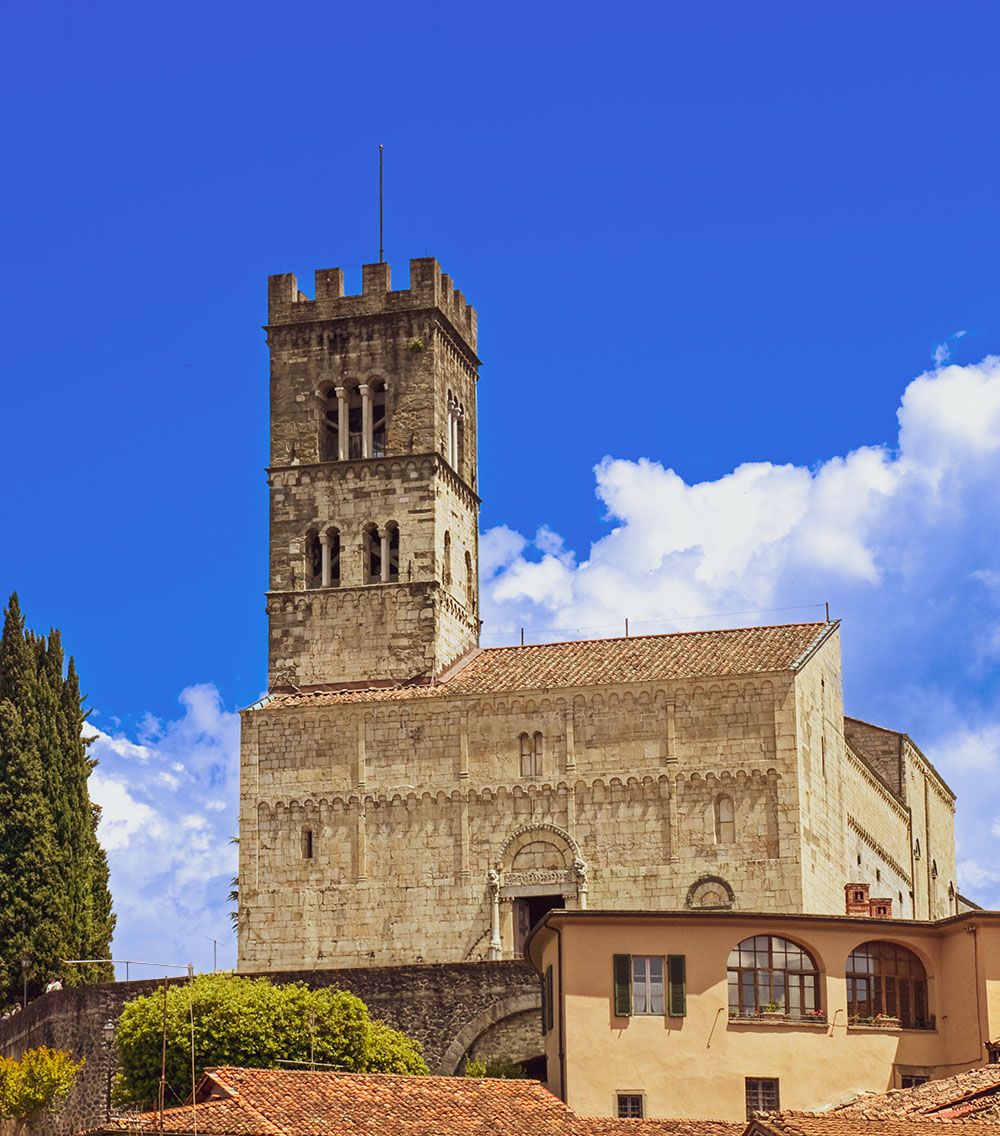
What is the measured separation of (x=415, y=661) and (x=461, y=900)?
331 inches

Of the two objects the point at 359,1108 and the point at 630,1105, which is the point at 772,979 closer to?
the point at 630,1105

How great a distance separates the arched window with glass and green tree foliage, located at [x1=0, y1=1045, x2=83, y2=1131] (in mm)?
20165

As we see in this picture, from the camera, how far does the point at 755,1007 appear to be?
155 feet

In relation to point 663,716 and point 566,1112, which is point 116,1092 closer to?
point 566,1112

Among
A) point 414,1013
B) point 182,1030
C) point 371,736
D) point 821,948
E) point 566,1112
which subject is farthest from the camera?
point 371,736


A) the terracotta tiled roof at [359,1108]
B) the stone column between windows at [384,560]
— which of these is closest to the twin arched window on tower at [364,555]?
the stone column between windows at [384,560]

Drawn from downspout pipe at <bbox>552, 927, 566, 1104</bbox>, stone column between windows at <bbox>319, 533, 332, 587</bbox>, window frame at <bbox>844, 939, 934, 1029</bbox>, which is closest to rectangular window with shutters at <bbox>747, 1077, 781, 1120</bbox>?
window frame at <bbox>844, 939, 934, 1029</bbox>

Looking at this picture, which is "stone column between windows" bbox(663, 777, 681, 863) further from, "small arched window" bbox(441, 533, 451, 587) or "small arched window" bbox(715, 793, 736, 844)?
"small arched window" bbox(441, 533, 451, 587)

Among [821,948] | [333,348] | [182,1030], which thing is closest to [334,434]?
[333,348]

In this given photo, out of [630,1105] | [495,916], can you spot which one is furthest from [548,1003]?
[495,916]

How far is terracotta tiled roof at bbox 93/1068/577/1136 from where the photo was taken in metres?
40.0

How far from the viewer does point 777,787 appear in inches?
2532

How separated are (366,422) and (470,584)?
720cm

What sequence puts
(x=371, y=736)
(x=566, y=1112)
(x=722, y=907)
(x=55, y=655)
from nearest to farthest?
(x=566, y=1112), (x=722, y=907), (x=371, y=736), (x=55, y=655)
